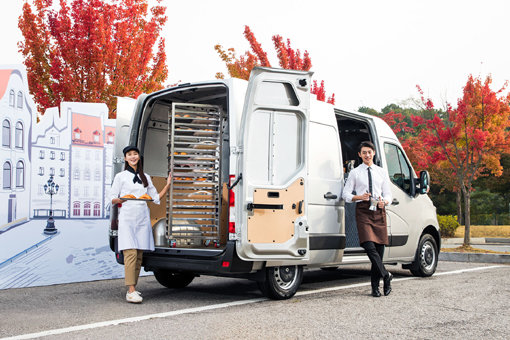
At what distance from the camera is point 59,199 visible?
7.90 metres

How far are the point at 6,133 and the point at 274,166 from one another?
3672mm

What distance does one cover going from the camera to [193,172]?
696 cm

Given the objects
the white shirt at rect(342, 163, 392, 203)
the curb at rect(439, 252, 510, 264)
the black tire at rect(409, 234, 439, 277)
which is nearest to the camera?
the white shirt at rect(342, 163, 392, 203)

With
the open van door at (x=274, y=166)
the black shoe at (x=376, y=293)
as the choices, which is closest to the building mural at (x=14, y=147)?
the open van door at (x=274, y=166)

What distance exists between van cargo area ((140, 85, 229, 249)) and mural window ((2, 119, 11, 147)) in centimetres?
177

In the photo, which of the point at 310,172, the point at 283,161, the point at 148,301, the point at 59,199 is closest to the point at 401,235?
the point at 310,172

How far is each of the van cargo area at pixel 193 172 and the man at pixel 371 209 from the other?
5.42 ft

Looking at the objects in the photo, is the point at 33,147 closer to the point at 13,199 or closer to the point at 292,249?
the point at 13,199

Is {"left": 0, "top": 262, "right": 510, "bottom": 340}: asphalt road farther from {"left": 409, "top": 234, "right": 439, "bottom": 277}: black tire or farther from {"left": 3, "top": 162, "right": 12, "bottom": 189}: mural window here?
{"left": 3, "top": 162, "right": 12, "bottom": 189}: mural window

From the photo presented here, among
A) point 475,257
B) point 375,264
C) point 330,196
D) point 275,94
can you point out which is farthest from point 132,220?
point 475,257

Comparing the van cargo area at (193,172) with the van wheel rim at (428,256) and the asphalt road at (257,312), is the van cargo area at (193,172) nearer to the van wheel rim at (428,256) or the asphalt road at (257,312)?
the asphalt road at (257,312)

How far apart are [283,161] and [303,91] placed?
2.80 ft

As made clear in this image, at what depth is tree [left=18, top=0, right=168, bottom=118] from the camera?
34.1 ft

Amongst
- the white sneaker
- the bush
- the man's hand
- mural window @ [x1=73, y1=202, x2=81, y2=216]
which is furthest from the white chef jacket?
the bush
